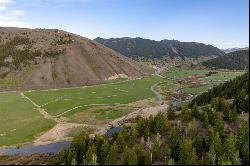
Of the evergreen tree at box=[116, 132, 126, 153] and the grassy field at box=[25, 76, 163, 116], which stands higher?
the evergreen tree at box=[116, 132, 126, 153]

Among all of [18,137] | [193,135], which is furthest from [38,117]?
[193,135]

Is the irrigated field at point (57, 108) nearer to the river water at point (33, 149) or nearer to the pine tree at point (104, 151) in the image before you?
the river water at point (33, 149)

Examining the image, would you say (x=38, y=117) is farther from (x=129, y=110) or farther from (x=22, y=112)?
(x=129, y=110)

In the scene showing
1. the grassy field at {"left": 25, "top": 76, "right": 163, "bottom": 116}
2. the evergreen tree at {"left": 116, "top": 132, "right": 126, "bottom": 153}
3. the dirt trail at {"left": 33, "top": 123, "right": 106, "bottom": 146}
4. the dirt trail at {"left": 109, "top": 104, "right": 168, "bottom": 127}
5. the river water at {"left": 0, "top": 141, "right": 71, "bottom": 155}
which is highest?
the evergreen tree at {"left": 116, "top": 132, "right": 126, "bottom": 153}

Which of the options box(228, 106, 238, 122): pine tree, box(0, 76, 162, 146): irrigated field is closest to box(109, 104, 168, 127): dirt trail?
box(0, 76, 162, 146): irrigated field

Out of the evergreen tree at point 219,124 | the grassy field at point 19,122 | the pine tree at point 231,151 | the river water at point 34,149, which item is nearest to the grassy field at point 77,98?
the grassy field at point 19,122

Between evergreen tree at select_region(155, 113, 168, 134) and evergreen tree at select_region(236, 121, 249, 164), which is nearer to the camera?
evergreen tree at select_region(236, 121, 249, 164)

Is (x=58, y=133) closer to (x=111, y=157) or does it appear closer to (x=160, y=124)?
(x=160, y=124)

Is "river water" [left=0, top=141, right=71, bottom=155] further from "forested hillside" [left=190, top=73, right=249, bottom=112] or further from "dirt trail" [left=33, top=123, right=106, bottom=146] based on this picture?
"forested hillside" [left=190, top=73, right=249, bottom=112]
